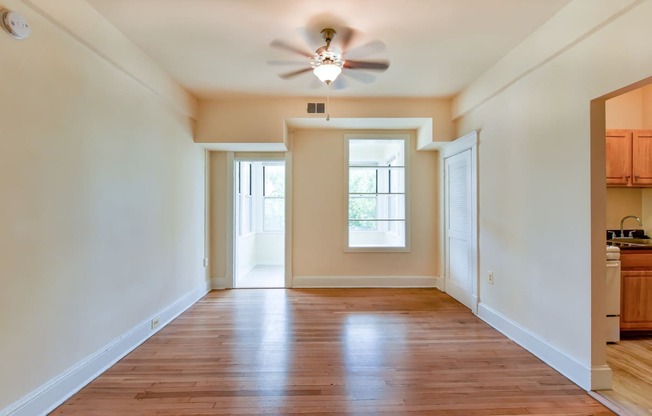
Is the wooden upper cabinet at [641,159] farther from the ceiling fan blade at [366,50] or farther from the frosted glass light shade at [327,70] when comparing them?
the frosted glass light shade at [327,70]

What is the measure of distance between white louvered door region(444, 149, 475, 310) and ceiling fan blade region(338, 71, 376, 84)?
4.76 feet

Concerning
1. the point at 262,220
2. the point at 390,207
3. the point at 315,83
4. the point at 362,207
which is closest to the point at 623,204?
the point at 390,207

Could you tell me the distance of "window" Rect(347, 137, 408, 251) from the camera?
4613mm

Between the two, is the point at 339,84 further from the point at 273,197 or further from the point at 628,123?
the point at 273,197

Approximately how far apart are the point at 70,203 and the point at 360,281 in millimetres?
3584

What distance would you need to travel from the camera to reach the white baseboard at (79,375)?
1.69 metres

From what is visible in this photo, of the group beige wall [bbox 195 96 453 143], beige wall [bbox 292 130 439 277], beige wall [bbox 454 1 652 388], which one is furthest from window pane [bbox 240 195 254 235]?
beige wall [bbox 454 1 652 388]

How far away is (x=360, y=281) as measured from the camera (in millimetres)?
4555

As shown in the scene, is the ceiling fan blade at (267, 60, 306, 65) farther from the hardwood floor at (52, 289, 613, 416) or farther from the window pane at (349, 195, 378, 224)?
the hardwood floor at (52, 289, 613, 416)

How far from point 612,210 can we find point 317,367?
139 inches

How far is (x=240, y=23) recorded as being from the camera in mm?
2271

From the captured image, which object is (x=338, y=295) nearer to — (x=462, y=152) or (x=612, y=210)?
(x=462, y=152)

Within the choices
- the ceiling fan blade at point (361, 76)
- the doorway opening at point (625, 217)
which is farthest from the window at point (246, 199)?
the doorway opening at point (625, 217)

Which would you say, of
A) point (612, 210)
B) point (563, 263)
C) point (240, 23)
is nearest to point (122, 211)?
point (240, 23)
